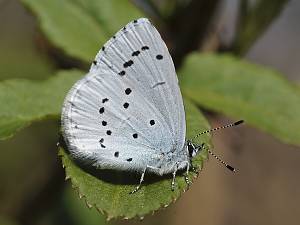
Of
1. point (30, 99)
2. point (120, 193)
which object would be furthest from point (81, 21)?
point (120, 193)

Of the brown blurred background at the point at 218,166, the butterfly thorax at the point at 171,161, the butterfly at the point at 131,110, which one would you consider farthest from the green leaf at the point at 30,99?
the brown blurred background at the point at 218,166

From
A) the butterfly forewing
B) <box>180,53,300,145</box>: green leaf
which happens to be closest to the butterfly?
the butterfly forewing

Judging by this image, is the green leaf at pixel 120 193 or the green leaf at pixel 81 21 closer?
the green leaf at pixel 120 193

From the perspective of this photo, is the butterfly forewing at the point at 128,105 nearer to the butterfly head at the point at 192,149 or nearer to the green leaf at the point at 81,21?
the butterfly head at the point at 192,149

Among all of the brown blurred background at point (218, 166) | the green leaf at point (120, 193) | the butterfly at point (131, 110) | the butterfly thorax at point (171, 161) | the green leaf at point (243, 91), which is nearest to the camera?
the green leaf at point (120, 193)

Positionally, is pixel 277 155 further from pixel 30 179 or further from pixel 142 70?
pixel 142 70

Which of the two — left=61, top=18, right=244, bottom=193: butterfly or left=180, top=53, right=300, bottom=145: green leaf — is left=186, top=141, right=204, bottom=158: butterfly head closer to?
left=61, top=18, right=244, bottom=193: butterfly

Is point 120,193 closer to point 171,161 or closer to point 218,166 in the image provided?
point 171,161

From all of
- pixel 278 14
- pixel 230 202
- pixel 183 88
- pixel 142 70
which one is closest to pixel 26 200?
pixel 183 88
